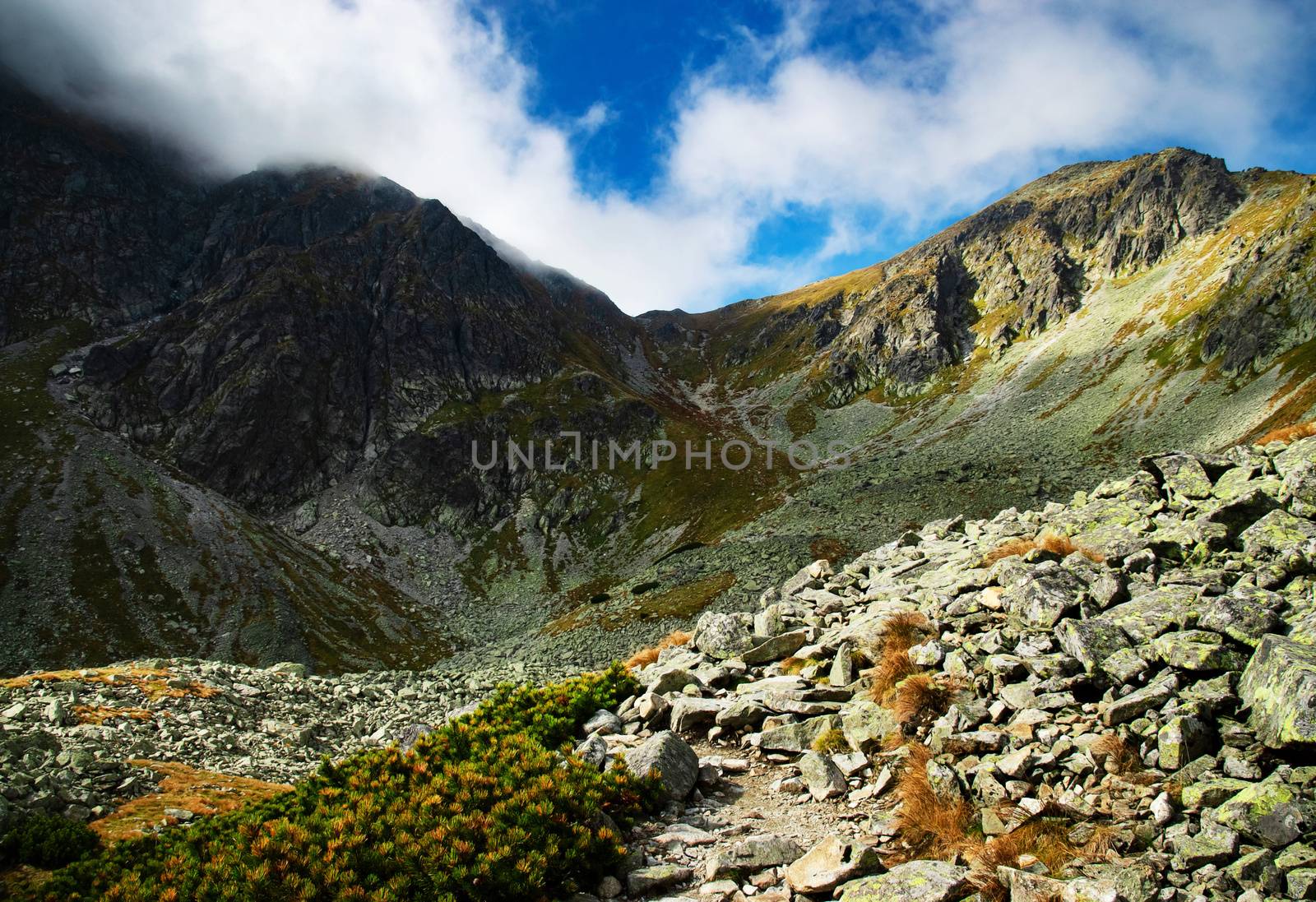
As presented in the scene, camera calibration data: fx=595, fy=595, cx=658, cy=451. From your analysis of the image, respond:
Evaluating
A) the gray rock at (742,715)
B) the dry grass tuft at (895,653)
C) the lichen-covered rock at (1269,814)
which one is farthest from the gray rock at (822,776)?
the lichen-covered rock at (1269,814)

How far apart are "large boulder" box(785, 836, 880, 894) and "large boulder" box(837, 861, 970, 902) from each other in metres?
0.17

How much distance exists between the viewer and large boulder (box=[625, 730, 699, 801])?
1162cm

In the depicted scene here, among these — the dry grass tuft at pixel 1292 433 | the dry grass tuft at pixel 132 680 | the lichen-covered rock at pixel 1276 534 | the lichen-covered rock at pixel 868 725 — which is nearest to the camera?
the lichen-covered rock at pixel 868 725

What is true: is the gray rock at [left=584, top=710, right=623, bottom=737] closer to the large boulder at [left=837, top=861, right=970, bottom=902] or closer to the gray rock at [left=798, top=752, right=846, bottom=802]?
the gray rock at [left=798, top=752, right=846, bottom=802]

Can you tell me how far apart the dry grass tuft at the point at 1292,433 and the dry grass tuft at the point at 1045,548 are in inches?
323

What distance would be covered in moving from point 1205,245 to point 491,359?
202262mm

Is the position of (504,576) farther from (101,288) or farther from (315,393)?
(101,288)

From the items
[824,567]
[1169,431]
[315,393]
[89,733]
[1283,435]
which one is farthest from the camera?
[315,393]

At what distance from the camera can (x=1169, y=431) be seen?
91625 millimetres

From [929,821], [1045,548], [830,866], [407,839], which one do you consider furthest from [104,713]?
[1045,548]

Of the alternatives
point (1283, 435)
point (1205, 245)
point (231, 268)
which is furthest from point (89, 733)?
point (1205, 245)

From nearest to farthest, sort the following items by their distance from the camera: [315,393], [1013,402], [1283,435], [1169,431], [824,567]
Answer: [1283,435] < [824,567] < [1169,431] < [1013,402] < [315,393]

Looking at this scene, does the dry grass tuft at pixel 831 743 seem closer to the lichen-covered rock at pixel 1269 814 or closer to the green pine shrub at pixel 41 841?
the lichen-covered rock at pixel 1269 814

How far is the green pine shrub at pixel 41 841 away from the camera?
36.7ft
